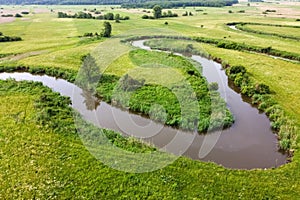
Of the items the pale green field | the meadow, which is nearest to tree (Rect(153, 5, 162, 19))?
the pale green field

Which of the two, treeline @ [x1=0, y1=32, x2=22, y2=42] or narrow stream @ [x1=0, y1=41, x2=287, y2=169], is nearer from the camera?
narrow stream @ [x1=0, y1=41, x2=287, y2=169]

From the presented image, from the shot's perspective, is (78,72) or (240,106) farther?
(78,72)

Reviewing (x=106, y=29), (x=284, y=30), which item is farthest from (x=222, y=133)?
(x=284, y=30)

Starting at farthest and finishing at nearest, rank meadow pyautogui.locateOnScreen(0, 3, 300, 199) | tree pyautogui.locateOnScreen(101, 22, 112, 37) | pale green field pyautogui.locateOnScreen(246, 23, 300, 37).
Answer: pale green field pyautogui.locateOnScreen(246, 23, 300, 37) < tree pyautogui.locateOnScreen(101, 22, 112, 37) < meadow pyautogui.locateOnScreen(0, 3, 300, 199)

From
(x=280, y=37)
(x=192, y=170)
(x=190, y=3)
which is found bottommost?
(x=192, y=170)

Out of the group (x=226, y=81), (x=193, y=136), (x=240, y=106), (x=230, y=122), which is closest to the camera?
(x=193, y=136)

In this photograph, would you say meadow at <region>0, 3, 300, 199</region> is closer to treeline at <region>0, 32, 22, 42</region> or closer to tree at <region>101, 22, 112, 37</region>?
tree at <region>101, 22, 112, 37</region>

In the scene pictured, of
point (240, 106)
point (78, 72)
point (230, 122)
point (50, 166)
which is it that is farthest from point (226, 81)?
point (50, 166)

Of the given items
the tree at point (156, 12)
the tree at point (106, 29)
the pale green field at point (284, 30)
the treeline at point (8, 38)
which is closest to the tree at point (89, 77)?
the tree at point (106, 29)

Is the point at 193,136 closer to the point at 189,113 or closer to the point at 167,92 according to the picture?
the point at 189,113
